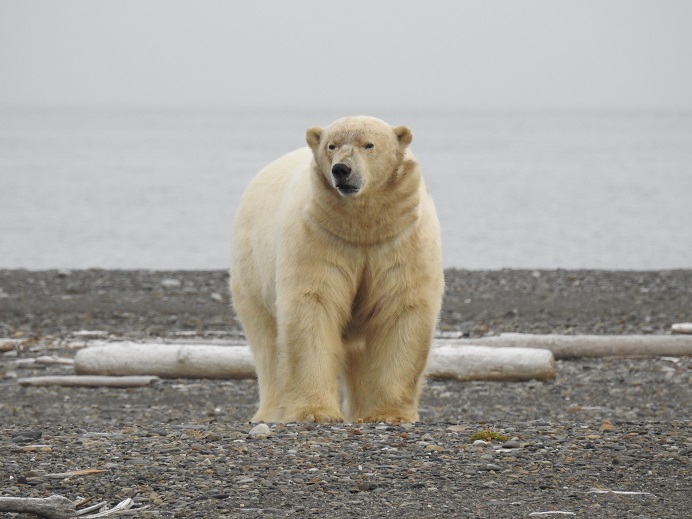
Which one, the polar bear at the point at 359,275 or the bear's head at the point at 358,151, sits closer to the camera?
Result: the bear's head at the point at 358,151

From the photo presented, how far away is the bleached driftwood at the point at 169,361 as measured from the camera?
8.08 meters

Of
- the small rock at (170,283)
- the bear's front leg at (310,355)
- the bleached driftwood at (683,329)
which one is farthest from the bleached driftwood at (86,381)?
the small rock at (170,283)

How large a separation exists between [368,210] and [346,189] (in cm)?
26

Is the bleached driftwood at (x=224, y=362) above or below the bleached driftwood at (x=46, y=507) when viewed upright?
below

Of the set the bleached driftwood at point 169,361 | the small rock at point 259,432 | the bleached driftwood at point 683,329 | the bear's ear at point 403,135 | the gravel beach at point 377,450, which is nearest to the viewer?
the gravel beach at point 377,450

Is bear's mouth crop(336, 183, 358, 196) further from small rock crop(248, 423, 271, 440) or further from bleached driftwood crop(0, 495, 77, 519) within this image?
bleached driftwood crop(0, 495, 77, 519)

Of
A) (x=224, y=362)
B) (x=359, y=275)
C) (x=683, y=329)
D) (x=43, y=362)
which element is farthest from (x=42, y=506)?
(x=683, y=329)

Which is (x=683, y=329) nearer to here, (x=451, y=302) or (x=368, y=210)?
(x=451, y=302)

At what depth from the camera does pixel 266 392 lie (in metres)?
6.73

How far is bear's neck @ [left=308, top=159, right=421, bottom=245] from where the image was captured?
5.71 metres

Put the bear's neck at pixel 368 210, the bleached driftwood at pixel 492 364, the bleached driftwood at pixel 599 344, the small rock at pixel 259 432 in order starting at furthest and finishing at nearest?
the bleached driftwood at pixel 599 344, the bleached driftwood at pixel 492 364, the bear's neck at pixel 368 210, the small rock at pixel 259 432

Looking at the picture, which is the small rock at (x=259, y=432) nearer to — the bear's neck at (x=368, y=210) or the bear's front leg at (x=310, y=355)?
the bear's front leg at (x=310, y=355)

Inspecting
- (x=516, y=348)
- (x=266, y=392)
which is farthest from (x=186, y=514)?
(x=516, y=348)

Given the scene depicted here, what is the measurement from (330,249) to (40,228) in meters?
25.1
